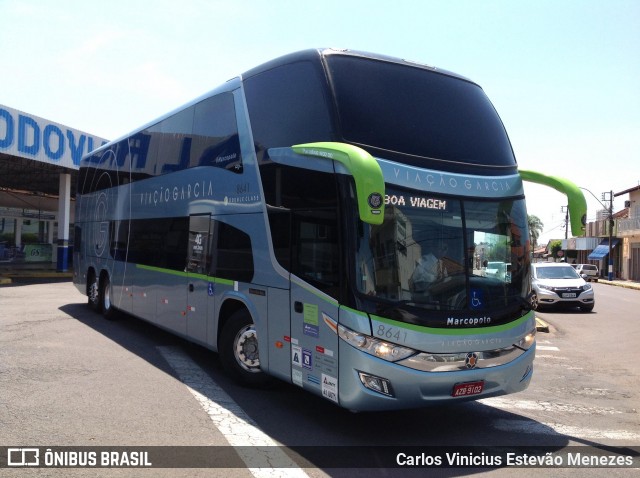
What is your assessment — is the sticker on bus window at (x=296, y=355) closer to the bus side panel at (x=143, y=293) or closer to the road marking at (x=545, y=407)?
the road marking at (x=545, y=407)

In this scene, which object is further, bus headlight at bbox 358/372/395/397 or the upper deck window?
the upper deck window

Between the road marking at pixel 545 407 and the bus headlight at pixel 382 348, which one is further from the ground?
the bus headlight at pixel 382 348

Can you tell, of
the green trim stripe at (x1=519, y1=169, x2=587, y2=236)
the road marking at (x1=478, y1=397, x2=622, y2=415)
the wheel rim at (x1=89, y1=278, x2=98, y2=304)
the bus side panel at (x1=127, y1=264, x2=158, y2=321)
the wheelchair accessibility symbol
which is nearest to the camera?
the wheelchair accessibility symbol

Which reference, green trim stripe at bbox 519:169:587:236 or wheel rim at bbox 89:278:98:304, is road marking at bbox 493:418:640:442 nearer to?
green trim stripe at bbox 519:169:587:236

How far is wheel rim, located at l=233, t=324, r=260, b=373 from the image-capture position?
7.11 meters

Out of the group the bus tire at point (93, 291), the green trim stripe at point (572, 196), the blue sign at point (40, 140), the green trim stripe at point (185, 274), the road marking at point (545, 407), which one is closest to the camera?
the green trim stripe at point (572, 196)

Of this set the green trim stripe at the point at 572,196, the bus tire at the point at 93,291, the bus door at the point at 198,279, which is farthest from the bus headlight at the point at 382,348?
the bus tire at the point at 93,291

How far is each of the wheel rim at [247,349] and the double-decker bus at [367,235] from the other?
0.02 m

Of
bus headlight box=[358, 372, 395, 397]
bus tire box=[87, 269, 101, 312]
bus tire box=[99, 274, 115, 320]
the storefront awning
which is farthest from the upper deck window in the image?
the storefront awning

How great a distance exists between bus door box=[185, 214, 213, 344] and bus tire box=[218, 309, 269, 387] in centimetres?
70

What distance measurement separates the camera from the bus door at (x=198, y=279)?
8148 mm

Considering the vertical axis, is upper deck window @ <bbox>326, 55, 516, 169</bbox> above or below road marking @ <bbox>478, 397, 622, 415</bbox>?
above

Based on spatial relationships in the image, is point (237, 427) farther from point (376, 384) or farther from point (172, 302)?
point (172, 302)

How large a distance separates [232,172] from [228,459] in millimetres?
3820
